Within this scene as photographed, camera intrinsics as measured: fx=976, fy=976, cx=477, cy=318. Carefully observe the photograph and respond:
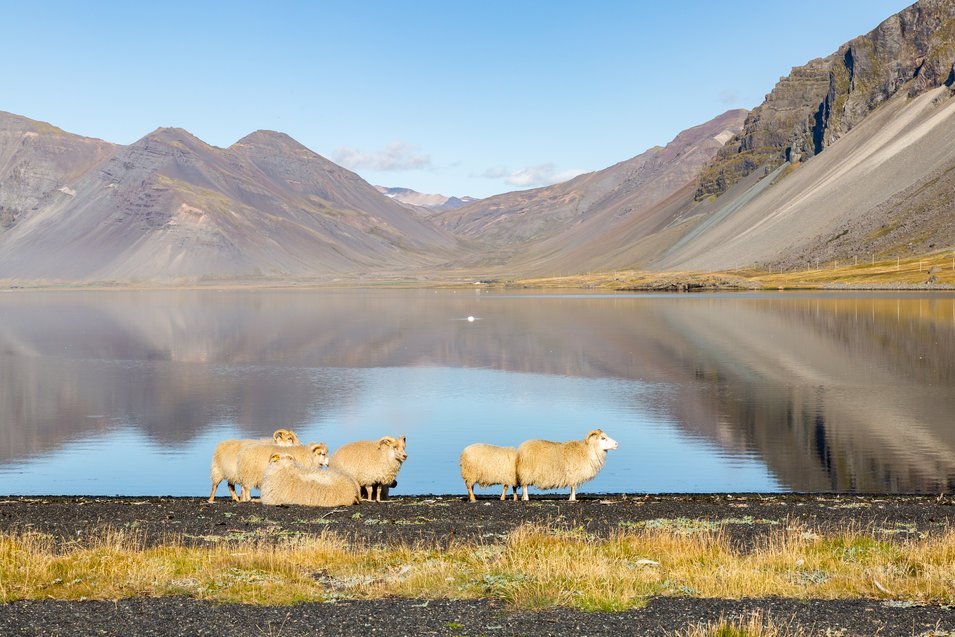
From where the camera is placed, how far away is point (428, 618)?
1230 centimetres

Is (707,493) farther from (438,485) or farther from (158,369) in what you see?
(158,369)

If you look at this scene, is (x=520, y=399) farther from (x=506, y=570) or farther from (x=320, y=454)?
(x=506, y=570)

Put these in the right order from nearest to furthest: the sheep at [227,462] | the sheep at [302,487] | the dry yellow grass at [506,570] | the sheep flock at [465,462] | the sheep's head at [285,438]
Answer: the dry yellow grass at [506,570] → the sheep at [302,487] → the sheep flock at [465,462] → the sheep at [227,462] → the sheep's head at [285,438]

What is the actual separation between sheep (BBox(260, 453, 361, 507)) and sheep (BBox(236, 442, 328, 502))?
829 mm

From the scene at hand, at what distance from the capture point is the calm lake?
30719mm


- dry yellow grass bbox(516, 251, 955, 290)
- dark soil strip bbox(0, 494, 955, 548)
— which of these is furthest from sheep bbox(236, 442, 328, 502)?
dry yellow grass bbox(516, 251, 955, 290)

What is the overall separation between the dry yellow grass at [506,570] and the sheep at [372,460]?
6.22 meters

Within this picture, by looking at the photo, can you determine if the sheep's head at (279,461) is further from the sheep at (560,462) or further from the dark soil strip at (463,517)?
the sheep at (560,462)

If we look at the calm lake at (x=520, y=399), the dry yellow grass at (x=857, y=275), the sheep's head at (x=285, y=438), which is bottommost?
the calm lake at (x=520, y=399)

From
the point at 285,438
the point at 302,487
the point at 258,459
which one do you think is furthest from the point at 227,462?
the point at 302,487

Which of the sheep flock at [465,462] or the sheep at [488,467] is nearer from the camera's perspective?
the sheep flock at [465,462]

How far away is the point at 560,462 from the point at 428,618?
11.6 metres

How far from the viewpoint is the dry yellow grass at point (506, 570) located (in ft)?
44.1

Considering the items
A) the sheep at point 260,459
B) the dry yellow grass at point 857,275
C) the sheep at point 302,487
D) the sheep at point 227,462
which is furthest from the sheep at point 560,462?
the dry yellow grass at point 857,275
